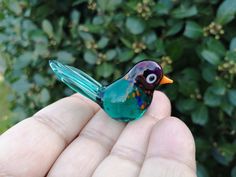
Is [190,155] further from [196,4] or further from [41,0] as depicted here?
[41,0]

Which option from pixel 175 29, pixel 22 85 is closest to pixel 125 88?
pixel 175 29

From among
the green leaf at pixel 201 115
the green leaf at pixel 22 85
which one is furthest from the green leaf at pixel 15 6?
the green leaf at pixel 201 115

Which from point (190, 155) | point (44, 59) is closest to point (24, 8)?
point (44, 59)

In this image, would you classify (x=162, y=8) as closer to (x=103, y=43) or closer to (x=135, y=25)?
(x=135, y=25)

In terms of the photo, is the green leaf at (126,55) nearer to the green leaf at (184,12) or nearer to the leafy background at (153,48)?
the leafy background at (153,48)

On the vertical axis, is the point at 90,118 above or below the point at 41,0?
below

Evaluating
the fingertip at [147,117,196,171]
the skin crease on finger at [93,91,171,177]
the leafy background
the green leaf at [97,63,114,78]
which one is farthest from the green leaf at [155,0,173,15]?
the fingertip at [147,117,196,171]
